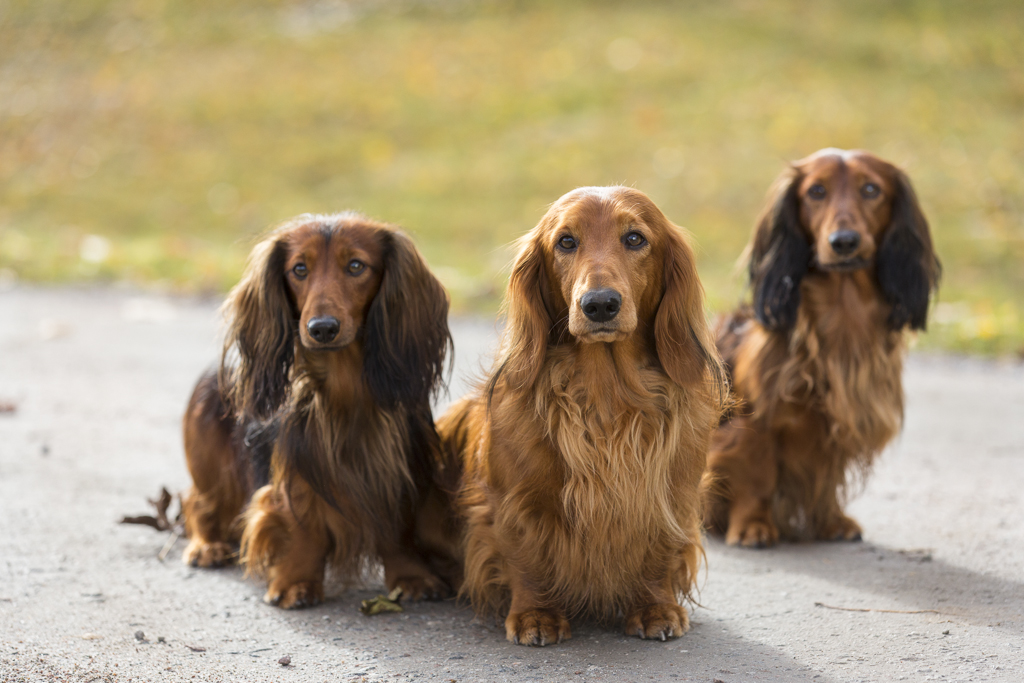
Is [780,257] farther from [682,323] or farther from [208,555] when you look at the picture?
[208,555]

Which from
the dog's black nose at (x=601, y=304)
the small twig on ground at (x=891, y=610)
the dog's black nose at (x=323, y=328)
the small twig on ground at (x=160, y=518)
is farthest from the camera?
the small twig on ground at (x=160, y=518)

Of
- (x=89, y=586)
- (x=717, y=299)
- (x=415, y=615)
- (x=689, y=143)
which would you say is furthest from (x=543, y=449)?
(x=689, y=143)

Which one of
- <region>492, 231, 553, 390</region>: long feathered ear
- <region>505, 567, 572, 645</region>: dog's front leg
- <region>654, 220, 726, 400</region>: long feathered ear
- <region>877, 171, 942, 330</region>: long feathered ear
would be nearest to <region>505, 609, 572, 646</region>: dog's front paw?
<region>505, 567, 572, 645</region>: dog's front leg

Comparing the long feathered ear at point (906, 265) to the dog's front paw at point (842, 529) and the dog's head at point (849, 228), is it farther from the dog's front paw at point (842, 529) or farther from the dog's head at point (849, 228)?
the dog's front paw at point (842, 529)

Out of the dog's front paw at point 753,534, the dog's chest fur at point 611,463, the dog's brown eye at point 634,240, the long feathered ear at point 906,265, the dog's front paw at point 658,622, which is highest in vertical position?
the long feathered ear at point 906,265

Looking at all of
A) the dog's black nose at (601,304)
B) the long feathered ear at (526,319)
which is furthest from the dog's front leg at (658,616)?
the dog's black nose at (601,304)

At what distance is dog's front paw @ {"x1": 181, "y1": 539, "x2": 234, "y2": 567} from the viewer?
4398 millimetres


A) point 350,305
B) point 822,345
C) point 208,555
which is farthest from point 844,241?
point 208,555

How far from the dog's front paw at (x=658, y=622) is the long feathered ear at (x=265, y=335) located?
1.50 m

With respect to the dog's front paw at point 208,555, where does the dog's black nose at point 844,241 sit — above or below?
above

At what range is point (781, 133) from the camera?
14.8m

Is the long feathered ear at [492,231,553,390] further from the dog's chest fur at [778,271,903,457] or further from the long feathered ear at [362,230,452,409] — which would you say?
the dog's chest fur at [778,271,903,457]

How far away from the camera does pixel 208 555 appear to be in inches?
173

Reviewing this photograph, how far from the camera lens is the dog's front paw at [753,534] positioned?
4.66 m
